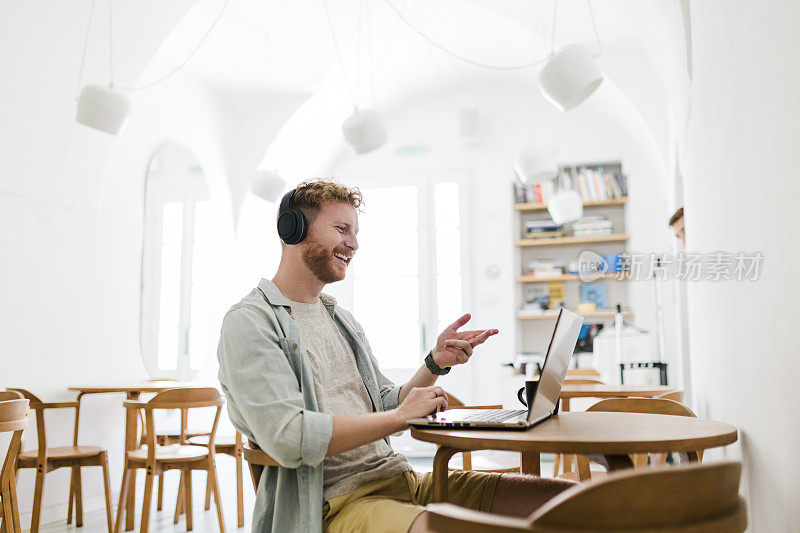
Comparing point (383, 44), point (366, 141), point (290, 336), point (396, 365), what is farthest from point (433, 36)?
point (290, 336)

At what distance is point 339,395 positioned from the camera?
1.76 metres

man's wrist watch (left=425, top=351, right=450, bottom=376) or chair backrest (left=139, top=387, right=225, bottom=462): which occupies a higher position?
man's wrist watch (left=425, top=351, right=450, bottom=376)

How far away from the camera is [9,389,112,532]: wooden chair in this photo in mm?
3619

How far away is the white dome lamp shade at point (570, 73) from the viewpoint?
10.6 feet

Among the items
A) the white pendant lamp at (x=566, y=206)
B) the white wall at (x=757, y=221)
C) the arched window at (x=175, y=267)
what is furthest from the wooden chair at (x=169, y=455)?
the white pendant lamp at (x=566, y=206)

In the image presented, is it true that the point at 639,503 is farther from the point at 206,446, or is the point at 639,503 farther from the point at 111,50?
the point at 111,50

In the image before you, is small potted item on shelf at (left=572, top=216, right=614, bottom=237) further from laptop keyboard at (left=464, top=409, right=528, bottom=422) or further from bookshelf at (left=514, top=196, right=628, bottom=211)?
laptop keyboard at (left=464, top=409, right=528, bottom=422)

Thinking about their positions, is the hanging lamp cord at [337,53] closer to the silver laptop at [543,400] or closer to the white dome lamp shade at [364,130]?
the white dome lamp shade at [364,130]

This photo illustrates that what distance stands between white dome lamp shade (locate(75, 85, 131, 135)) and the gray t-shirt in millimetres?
2235

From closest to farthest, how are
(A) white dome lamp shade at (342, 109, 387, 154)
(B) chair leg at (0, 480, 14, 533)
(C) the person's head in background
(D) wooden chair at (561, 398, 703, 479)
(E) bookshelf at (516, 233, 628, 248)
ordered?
(D) wooden chair at (561, 398, 703, 479), (B) chair leg at (0, 480, 14, 533), (C) the person's head in background, (A) white dome lamp shade at (342, 109, 387, 154), (E) bookshelf at (516, 233, 628, 248)

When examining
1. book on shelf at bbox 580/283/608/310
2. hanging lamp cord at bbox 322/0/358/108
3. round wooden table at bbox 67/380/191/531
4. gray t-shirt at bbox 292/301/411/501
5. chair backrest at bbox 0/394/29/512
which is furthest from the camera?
book on shelf at bbox 580/283/608/310

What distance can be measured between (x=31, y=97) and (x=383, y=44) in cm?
293

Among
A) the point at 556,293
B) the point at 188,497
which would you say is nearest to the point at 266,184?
the point at 188,497

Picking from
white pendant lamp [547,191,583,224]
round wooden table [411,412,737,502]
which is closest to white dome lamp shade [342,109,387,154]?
white pendant lamp [547,191,583,224]
